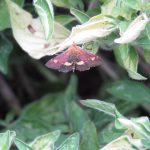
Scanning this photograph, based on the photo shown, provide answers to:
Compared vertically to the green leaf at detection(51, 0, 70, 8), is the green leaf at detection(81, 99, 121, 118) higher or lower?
lower

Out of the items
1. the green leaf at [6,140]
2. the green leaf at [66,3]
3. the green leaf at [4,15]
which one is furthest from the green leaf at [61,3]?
the green leaf at [6,140]

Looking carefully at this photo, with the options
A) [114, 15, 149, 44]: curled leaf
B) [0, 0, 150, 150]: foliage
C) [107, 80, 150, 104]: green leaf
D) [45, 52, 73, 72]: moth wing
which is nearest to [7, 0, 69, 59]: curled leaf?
[0, 0, 150, 150]: foliage

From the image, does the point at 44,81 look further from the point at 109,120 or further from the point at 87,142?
the point at 87,142

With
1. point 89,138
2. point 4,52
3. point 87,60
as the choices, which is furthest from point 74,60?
point 4,52

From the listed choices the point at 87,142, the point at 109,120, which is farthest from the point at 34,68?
the point at 87,142

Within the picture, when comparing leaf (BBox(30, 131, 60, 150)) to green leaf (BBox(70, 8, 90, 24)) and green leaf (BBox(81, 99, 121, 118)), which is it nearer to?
green leaf (BBox(81, 99, 121, 118))

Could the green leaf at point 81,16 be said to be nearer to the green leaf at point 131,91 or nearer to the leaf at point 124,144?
the leaf at point 124,144
